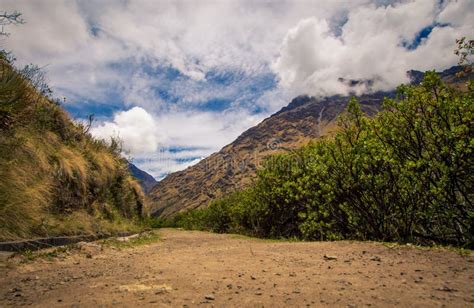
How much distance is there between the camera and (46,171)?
987 centimetres

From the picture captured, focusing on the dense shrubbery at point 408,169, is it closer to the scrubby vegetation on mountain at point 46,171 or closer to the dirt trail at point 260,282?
the dirt trail at point 260,282

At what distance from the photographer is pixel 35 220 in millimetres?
7461

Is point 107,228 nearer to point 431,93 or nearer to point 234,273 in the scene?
point 234,273

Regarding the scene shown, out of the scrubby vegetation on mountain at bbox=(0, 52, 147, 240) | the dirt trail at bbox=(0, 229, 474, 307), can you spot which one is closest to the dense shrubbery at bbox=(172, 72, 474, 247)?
the dirt trail at bbox=(0, 229, 474, 307)

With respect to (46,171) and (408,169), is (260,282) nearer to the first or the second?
(408,169)

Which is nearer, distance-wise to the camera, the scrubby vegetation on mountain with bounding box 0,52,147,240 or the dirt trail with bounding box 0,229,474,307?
the dirt trail with bounding box 0,229,474,307

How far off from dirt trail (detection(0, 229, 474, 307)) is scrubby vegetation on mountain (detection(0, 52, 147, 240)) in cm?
187

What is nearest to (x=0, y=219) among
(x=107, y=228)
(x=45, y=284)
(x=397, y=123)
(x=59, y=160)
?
(x=45, y=284)

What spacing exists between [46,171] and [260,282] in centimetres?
883

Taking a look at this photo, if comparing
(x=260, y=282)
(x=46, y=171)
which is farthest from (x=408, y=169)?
(x=46, y=171)

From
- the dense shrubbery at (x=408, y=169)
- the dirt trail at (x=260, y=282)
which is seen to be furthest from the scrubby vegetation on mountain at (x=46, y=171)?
the dense shrubbery at (x=408, y=169)

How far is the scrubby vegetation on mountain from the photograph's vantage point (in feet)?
23.0

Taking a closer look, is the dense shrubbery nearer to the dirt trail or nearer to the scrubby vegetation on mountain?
the dirt trail

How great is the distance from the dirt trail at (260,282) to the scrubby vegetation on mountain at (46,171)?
1866 mm
